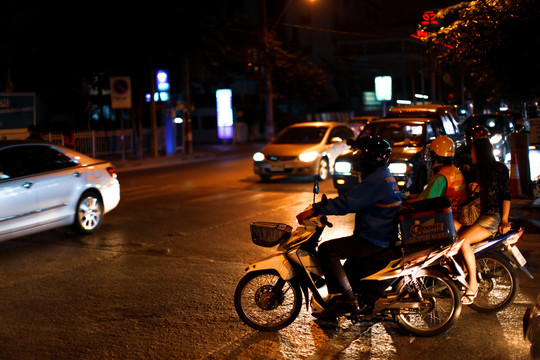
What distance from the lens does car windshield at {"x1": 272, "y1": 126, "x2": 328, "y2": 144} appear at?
58.6 ft

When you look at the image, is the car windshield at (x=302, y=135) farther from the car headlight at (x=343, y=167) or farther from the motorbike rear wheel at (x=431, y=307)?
the motorbike rear wheel at (x=431, y=307)

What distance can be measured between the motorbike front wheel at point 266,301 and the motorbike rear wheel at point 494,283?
1.69 m

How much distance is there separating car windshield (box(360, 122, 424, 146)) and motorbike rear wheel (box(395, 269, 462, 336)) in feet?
27.9

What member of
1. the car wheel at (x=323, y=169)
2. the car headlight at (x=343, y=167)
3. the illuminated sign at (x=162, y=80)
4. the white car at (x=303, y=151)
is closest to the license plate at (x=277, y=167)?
the white car at (x=303, y=151)

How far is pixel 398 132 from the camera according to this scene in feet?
45.9

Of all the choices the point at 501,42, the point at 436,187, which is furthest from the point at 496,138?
the point at 436,187

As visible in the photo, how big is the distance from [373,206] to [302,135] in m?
13.2

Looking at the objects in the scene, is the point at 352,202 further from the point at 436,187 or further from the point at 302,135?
the point at 302,135

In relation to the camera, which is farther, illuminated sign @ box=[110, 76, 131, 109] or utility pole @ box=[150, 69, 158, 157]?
utility pole @ box=[150, 69, 158, 157]

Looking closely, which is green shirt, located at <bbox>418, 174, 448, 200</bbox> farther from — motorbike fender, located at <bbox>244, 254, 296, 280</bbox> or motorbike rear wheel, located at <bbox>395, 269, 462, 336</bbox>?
motorbike fender, located at <bbox>244, 254, 296, 280</bbox>

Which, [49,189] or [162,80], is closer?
[49,189]

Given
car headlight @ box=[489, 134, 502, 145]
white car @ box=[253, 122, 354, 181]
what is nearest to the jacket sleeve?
white car @ box=[253, 122, 354, 181]

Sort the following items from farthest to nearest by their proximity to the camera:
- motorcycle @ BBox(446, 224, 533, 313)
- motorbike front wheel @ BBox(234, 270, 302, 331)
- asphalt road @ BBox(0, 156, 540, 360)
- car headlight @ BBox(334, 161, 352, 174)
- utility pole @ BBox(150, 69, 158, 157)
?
utility pole @ BBox(150, 69, 158, 157) → car headlight @ BBox(334, 161, 352, 174) → motorcycle @ BBox(446, 224, 533, 313) → motorbike front wheel @ BBox(234, 270, 302, 331) → asphalt road @ BBox(0, 156, 540, 360)

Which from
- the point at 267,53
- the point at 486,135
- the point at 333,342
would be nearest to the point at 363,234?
the point at 333,342
